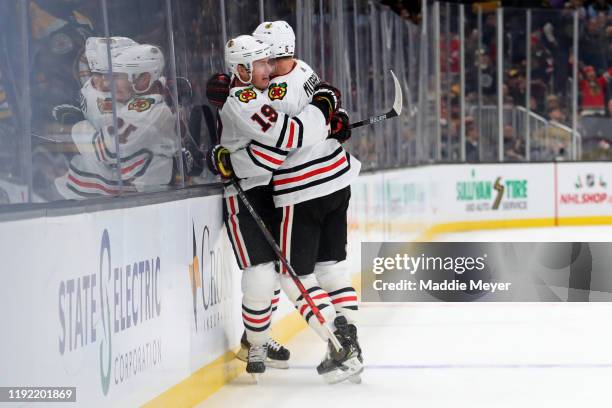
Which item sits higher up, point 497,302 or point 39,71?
point 39,71

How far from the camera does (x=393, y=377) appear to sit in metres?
5.05

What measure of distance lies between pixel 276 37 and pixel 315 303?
1.09 metres

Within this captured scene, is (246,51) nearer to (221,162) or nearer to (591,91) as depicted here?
(221,162)

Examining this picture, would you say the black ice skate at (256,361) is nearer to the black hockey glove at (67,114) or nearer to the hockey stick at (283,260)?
the hockey stick at (283,260)

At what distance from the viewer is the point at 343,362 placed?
485 cm

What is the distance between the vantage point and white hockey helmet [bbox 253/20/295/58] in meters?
4.88

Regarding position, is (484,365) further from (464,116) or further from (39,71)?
(464,116)

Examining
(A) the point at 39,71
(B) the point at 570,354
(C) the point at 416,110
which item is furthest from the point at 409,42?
(A) the point at 39,71

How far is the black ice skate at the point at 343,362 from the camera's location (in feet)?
15.9

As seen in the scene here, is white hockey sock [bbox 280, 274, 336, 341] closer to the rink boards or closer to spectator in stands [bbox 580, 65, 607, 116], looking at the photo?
the rink boards

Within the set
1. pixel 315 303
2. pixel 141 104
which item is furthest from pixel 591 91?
pixel 141 104

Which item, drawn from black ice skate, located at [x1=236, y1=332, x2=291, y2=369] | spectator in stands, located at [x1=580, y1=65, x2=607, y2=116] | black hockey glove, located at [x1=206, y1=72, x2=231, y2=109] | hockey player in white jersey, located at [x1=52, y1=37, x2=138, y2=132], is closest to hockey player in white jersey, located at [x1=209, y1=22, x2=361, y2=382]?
black hockey glove, located at [x1=206, y1=72, x2=231, y2=109]

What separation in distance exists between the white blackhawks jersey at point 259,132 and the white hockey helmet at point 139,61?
329 mm

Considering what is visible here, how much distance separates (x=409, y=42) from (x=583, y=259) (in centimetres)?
477
